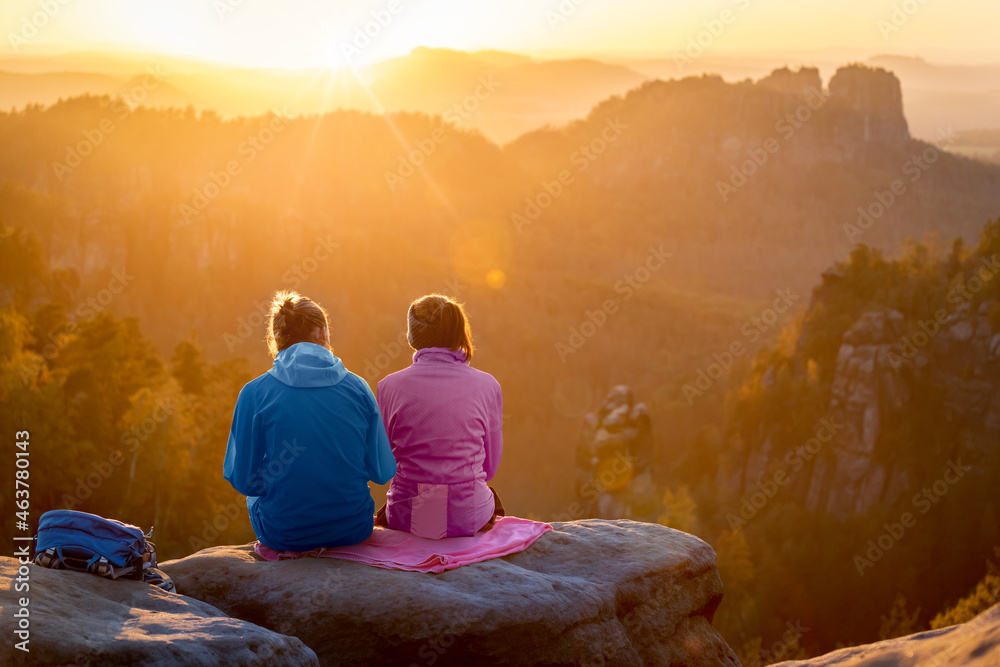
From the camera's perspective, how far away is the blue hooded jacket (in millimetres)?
5773

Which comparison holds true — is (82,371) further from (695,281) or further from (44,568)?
(695,281)

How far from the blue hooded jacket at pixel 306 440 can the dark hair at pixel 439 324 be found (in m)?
0.70

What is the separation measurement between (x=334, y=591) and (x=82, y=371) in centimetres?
2644

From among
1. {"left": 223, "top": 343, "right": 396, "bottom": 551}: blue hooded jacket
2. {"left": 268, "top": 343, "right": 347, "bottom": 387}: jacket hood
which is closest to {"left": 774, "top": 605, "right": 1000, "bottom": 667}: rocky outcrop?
{"left": 223, "top": 343, "right": 396, "bottom": 551}: blue hooded jacket

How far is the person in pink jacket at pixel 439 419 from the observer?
6.29 m

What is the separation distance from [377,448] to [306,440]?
0.53 m

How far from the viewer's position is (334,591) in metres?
5.82

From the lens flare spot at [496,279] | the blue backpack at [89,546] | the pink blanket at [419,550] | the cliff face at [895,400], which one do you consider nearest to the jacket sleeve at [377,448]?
the pink blanket at [419,550]

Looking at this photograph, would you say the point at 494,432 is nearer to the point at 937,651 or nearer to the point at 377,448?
the point at 377,448

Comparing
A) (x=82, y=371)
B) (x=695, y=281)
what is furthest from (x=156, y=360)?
(x=695, y=281)

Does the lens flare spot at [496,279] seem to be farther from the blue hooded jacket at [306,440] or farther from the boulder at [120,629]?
the boulder at [120,629]

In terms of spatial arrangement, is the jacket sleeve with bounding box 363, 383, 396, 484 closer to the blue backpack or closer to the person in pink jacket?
the person in pink jacket

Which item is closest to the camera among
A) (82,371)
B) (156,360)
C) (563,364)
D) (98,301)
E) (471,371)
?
(471,371)

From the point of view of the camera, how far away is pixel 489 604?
5.80 meters
